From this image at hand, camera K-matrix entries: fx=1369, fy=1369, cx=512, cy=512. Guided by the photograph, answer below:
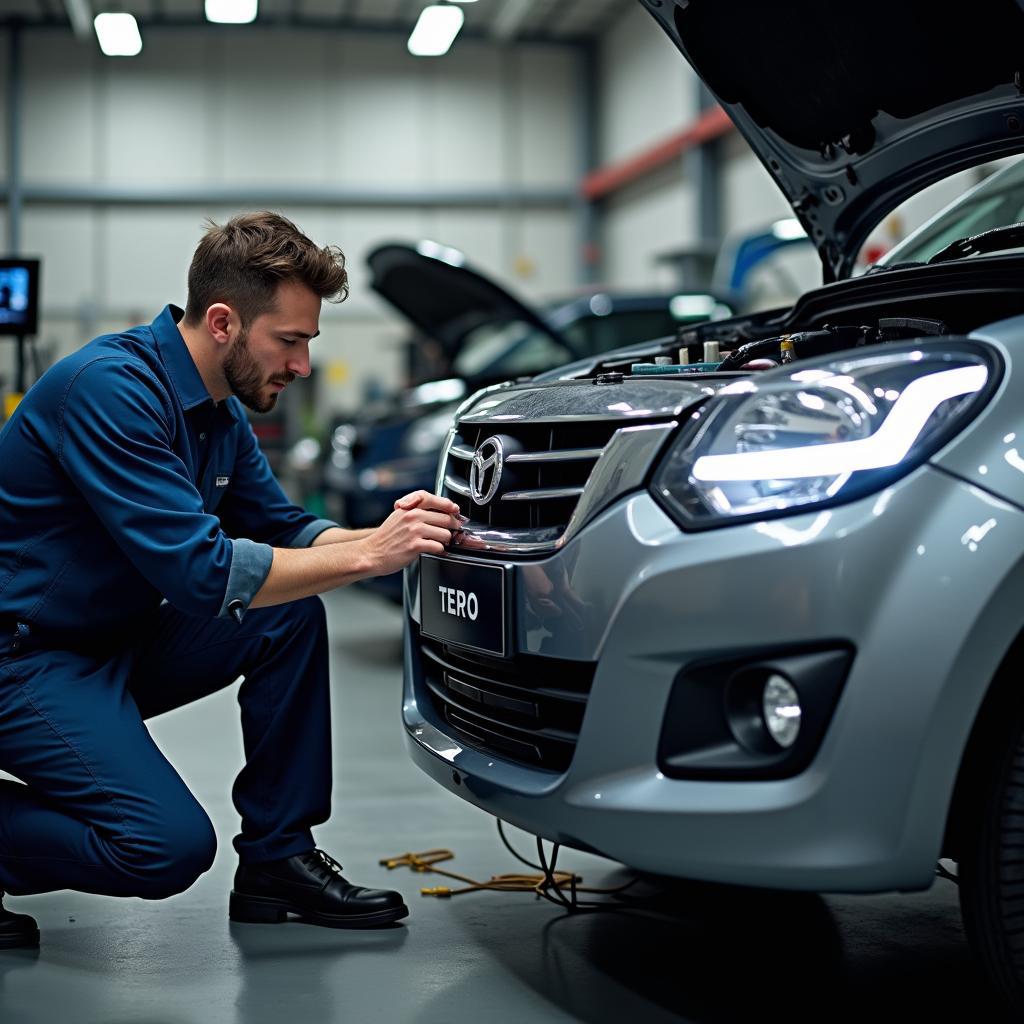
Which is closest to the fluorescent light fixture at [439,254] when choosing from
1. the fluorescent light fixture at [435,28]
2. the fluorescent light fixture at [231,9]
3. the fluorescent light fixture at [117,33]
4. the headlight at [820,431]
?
the headlight at [820,431]

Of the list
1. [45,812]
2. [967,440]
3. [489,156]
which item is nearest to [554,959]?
[45,812]

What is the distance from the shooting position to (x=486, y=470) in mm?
1857

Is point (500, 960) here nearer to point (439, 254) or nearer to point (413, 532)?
point (413, 532)

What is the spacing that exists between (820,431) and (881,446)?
7 centimetres

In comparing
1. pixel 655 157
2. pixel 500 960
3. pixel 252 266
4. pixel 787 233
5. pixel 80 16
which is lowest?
Result: pixel 500 960

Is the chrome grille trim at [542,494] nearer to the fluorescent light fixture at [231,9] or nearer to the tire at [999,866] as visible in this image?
the tire at [999,866]

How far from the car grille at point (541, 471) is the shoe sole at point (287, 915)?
678mm

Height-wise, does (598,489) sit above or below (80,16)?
below

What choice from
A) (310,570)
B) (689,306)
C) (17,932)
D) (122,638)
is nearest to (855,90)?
(310,570)

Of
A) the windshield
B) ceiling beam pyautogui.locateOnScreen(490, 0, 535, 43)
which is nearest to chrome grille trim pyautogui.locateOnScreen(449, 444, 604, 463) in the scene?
the windshield

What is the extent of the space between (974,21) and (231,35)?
46.1 feet

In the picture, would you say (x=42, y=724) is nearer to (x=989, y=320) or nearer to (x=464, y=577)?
(x=464, y=577)

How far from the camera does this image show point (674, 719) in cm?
149

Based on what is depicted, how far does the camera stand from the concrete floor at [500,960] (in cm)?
178
